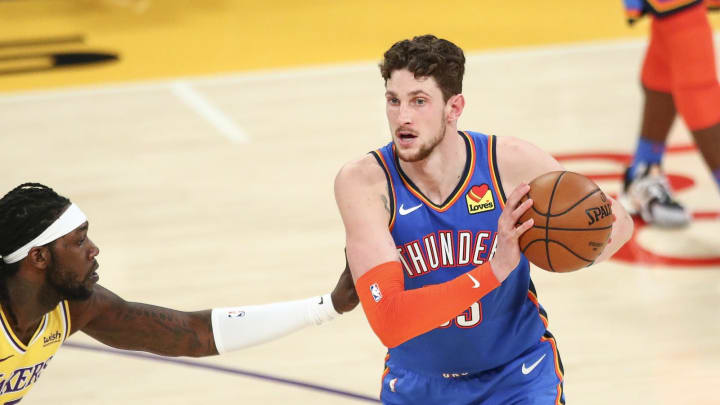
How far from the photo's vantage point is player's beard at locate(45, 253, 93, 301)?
3.77m

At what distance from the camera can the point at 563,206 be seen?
12.1 feet

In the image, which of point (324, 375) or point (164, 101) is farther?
point (164, 101)

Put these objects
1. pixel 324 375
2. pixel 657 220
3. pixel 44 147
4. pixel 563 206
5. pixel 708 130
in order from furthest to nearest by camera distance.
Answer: pixel 44 147, pixel 657 220, pixel 708 130, pixel 324 375, pixel 563 206

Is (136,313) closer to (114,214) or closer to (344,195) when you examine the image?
(344,195)

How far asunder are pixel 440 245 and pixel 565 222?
1.65ft

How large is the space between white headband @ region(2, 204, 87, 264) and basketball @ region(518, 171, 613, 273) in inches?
61.7

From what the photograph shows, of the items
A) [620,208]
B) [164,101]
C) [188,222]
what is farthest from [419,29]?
[620,208]

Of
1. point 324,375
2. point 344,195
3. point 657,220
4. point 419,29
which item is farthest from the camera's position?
point 419,29

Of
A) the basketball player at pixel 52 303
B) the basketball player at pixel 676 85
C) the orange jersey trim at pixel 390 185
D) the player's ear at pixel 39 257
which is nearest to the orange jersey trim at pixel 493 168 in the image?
the orange jersey trim at pixel 390 185

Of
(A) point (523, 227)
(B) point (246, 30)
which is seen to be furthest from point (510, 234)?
(B) point (246, 30)

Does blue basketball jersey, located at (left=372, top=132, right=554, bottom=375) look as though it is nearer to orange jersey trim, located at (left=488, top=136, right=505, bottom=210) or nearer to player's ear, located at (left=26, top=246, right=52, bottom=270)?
orange jersey trim, located at (left=488, top=136, right=505, bottom=210)

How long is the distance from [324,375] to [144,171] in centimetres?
393

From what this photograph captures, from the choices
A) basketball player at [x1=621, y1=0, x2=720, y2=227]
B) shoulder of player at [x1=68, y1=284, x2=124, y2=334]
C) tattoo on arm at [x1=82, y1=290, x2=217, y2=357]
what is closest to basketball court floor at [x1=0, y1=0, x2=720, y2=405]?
basketball player at [x1=621, y1=0, x2=720, y2=227]

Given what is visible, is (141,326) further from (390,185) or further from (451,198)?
(451,198)
